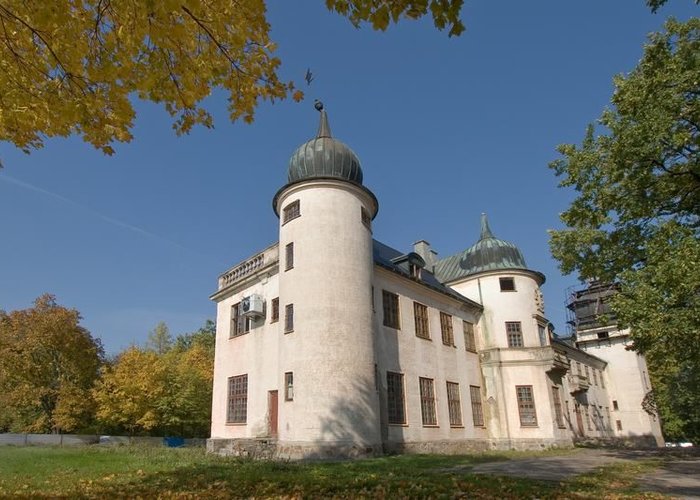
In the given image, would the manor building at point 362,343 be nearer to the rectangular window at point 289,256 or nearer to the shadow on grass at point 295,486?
the rectangular window at point 289,256

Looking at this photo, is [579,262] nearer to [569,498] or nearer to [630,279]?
[630,279]

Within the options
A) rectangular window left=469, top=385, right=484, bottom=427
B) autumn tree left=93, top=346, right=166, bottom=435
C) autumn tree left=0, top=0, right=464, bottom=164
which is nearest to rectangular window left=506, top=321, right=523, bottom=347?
rectangular window left=469, top=385, right=484, bottom=427

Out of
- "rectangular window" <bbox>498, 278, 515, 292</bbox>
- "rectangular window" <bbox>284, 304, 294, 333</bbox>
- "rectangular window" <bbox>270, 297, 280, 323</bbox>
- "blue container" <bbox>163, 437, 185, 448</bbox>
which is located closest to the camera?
"rectangular window" <bbox>284, 304, 294, 333</bbox>

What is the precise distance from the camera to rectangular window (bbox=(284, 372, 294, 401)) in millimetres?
18188

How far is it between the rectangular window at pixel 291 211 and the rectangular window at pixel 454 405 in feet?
39.3

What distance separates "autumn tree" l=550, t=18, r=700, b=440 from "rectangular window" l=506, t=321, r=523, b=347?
36.2ft

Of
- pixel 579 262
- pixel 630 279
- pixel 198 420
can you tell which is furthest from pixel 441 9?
pixel 198 420

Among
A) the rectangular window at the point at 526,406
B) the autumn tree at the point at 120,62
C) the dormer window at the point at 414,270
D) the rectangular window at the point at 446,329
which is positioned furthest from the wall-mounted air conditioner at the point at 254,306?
the autumn tree at the point at 120,62

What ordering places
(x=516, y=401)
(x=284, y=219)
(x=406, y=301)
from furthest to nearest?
(x=516, y=401), (x=406, y=301), (x=284, y=219)

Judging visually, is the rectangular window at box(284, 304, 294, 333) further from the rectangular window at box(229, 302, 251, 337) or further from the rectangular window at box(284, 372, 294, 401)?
the rectangular window at box(229, 302, 251, 337)

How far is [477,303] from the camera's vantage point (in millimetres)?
29438

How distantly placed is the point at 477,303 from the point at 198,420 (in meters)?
21.8

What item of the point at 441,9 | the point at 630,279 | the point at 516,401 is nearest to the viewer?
the point at 441,9

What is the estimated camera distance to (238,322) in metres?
24.3
